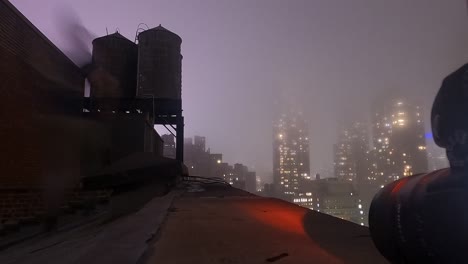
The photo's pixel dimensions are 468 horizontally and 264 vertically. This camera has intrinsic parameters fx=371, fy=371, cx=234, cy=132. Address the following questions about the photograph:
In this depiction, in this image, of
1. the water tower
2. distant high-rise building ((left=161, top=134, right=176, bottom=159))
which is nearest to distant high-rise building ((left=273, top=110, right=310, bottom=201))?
distant high-rise building ((left=161, top=134, right=176, bottom=159))

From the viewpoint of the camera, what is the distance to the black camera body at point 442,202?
1925 mm

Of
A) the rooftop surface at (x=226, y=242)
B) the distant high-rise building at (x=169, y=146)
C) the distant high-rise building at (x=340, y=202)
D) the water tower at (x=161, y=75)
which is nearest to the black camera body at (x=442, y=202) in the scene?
the rooftop surface at (x=226, y=242)

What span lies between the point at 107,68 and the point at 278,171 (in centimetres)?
10371

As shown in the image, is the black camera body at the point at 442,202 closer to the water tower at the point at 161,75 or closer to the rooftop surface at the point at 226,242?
the rooftop surface at the point at 226,242

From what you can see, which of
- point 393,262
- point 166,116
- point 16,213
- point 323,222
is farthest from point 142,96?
point 393,262

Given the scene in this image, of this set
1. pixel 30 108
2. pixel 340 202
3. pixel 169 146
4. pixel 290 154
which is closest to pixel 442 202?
pixel 30 108

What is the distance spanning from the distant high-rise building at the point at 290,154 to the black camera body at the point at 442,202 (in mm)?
111000

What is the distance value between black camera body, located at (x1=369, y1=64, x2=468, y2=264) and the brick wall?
9.76 metres

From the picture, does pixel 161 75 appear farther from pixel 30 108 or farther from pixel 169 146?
pixel 169 146

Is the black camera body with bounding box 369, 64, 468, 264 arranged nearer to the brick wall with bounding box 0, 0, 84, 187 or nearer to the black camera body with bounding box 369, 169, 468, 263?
the black camera body with bounding box 369, 169, 468, 263

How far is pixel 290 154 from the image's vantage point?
12519 cm

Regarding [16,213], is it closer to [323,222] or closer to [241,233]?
[241,233]

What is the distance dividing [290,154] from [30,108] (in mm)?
117433

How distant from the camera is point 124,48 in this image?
22.4 meters
